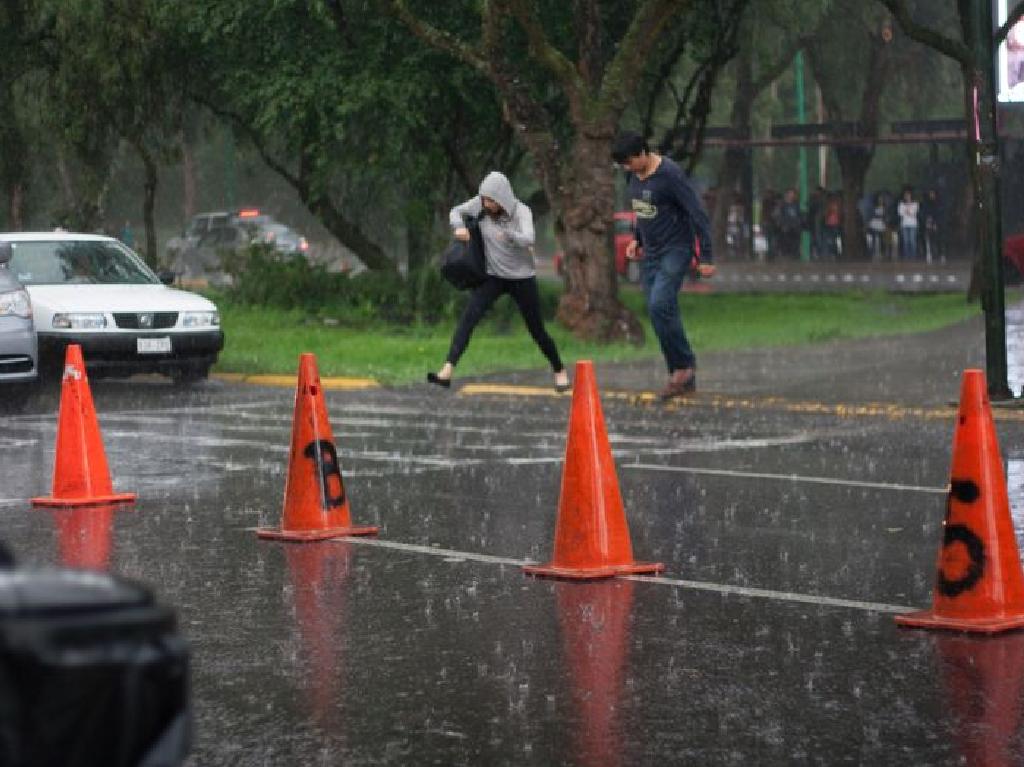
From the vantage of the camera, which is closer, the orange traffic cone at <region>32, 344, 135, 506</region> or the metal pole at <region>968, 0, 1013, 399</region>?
the orange traffic cone at <region>32, 344, 135, 506</region>

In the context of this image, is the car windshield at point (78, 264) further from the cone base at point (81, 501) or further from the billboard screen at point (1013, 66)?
the cone base at point (81, 501)

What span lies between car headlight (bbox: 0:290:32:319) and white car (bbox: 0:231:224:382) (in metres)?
1.08

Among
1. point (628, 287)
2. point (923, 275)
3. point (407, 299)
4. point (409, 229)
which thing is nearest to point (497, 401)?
→ point (407, 299)

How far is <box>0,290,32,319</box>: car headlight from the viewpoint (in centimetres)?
1956

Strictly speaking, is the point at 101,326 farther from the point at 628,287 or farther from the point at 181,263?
the point at 181,263

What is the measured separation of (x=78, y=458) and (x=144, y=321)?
29.5 feet

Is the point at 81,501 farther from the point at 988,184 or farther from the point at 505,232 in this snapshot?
the point at 988,184

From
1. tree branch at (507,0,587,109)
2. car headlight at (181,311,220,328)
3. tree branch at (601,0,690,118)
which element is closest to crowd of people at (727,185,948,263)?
tree branch at (601,0,690,118)

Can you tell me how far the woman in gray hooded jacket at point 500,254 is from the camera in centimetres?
1800

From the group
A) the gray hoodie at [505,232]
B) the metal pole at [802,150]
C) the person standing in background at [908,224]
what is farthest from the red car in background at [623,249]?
the gray hoodie at [505,232]

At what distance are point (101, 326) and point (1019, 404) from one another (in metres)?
8.61

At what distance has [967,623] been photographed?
801 cm

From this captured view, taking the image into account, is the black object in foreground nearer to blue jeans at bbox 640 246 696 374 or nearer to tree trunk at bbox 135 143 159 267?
blue jeans at bbox 640 246 696 374

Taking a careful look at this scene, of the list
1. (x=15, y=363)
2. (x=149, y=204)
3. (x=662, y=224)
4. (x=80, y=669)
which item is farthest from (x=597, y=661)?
(x=149, y=204)
